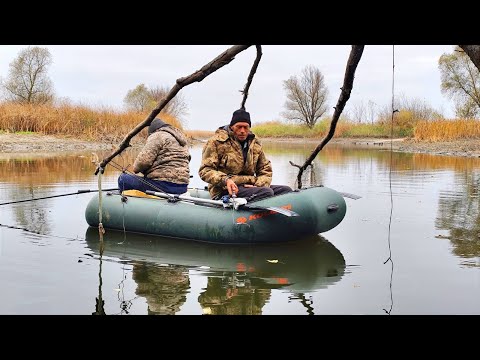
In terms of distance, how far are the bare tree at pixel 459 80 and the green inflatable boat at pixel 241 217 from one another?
86.4 ft

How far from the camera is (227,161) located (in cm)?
661

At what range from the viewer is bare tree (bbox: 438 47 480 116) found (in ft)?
98.8

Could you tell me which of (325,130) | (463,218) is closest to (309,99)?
(325,130)

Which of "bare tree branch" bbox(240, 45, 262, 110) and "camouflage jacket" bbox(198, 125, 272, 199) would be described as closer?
"bare tree branch" bbox(240, 45, 262, 110)

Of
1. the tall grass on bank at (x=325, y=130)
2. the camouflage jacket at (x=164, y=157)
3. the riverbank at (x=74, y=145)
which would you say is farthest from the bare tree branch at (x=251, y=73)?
the tall grass on bank at (x=325, y=130)

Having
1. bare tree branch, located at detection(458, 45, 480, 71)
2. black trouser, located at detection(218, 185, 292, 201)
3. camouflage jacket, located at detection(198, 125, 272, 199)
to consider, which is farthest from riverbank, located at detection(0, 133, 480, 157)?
bare tree branch, located at detection(458, 45, 480, 71)

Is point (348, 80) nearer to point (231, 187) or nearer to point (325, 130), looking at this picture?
point (231, 187)

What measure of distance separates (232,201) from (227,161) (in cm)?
52

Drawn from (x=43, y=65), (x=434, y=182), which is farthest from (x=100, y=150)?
(x=434, y=182)

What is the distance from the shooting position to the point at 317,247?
6.54 metres

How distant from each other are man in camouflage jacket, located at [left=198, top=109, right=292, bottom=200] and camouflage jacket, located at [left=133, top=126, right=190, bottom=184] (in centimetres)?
63

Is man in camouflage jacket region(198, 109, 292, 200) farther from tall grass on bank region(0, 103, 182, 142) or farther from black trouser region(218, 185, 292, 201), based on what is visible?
tall grass on bank region(0, 103, 182, 142)
